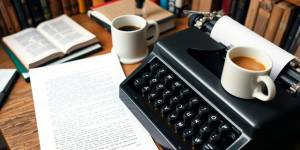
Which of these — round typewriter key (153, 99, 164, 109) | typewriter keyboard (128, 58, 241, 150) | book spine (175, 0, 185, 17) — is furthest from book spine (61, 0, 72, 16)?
round typewriter key (153, 99, 164, 109)

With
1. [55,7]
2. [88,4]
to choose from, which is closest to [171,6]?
[88,4]

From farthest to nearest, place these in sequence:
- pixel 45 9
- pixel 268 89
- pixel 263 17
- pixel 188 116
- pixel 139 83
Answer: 1. pixel 45 9
2. pixel 263 17
3. pixel 139 83
4. pixel 188 116
5. pixel 268 89

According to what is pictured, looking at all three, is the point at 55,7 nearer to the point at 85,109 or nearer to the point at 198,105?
the point at 85,109

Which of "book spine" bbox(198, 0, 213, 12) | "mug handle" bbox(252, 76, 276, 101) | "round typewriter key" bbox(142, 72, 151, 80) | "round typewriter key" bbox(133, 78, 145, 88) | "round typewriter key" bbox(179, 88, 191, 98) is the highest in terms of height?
"mug handle" bbox(252, 76, 276, 101)

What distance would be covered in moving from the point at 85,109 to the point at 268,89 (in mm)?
442

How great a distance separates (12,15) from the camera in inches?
41.2

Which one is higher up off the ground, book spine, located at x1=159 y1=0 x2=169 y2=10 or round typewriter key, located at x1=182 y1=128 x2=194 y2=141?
book spine, located at x1=159 y1=0 x2=169 y2=10

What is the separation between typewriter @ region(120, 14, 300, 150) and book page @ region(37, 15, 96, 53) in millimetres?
261

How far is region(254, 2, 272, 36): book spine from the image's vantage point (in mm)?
878

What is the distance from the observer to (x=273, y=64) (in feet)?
2.23

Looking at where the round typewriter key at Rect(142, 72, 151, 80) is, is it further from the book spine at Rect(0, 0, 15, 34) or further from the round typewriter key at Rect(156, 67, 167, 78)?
the book spine at Rect(0, 0, 15, 34)

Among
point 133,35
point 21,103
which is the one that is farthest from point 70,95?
point 133,35

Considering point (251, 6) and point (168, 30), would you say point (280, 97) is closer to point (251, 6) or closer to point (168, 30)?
point (251, 6)

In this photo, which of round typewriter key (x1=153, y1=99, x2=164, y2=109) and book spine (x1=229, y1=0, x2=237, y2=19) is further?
book spine (x1=229, y1=0, x2=237, y2=19)
